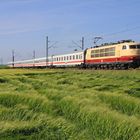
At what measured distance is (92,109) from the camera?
12.0 metres

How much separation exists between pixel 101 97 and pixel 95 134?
6.43 metres

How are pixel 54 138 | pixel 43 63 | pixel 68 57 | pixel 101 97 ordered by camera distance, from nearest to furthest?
pixel 54 138 < pixel 101 97 < pixel 68 57 < pixel 43 63

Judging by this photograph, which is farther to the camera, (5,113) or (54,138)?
(5,113)

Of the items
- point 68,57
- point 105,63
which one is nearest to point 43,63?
point 68,57

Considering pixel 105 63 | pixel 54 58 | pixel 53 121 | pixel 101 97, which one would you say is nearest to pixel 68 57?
pixel 54 58

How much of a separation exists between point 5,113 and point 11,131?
8.10 ft

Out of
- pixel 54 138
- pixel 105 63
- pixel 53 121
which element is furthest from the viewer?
pixel 105 63

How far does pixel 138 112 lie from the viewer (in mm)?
13109

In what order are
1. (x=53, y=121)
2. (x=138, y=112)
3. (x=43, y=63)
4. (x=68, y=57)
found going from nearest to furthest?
(x=53, y=121) < (x=138, y=112) < (x=68, y=57) < (x=43, y=63)

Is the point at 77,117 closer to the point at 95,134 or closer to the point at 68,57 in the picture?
the point at 95,134

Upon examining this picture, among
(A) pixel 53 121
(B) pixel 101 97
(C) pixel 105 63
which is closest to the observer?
(A) pixel 53 121

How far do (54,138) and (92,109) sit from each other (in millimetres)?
→ 2483

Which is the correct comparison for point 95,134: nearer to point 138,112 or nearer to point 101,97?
point 138,112

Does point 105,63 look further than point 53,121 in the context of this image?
Yes
